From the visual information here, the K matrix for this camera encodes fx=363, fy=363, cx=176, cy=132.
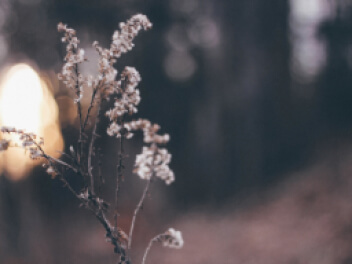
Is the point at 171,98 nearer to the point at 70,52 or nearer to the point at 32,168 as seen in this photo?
the point at 32,168

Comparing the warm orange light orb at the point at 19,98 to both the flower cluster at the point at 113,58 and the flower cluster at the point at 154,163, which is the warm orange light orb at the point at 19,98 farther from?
the flower cluster at the point at 154,163

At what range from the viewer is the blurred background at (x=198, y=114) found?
10031 millimetres

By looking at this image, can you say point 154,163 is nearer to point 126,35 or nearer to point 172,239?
point 172,239

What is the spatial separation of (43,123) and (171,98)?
5014 mm

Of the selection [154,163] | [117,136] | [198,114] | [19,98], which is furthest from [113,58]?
[198,114]

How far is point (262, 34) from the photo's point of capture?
12.5 meters

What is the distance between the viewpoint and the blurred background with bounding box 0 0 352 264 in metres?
10.0

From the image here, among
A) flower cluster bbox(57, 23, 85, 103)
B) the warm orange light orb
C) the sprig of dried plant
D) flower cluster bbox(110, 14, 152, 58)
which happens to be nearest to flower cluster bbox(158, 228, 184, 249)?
Answer: the sprig of dried plant

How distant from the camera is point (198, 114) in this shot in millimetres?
13242

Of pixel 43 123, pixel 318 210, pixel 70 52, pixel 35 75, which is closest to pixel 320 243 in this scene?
pixel 318 210

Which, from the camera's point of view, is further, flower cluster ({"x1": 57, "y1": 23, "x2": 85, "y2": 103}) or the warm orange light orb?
the warm orange light orb

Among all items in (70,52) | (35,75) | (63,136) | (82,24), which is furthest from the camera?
(63,136)

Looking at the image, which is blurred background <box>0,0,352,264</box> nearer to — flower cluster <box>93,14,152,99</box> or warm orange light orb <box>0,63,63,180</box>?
warm orange light orb <box>0,63,63,180</box>

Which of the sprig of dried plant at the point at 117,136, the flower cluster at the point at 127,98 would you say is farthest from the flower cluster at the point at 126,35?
the flower cluster at the point at 127,98
